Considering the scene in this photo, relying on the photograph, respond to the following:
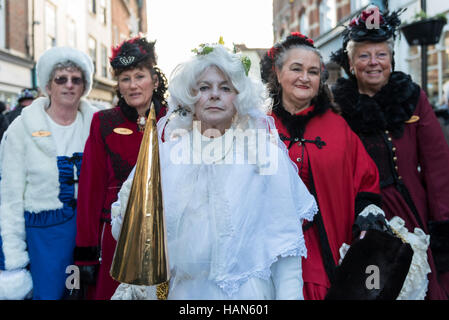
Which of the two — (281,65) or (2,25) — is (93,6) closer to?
(2,25)

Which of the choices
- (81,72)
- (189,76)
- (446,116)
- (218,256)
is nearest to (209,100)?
(189,76)

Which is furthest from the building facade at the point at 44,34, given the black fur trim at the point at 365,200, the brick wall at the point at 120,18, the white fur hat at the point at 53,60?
the black fur trim at the point at 365,200

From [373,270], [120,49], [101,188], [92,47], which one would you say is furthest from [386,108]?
[92,47]

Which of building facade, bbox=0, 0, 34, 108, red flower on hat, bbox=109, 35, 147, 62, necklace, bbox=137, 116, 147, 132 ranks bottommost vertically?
necklace, bbox=137, 116, 147, 132

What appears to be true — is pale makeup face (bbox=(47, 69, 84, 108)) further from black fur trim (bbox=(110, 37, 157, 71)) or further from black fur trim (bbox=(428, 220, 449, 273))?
black fur trim (bbox=(428, 220, 449, 273))

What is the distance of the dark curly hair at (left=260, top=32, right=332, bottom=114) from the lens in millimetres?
2561

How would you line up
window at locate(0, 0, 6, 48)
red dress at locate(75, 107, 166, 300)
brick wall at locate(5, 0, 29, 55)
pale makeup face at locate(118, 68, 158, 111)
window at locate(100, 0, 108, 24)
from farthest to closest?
window at locate(100, 0, 108, 24) < brick wall at locate(5, 0, 29, 55) < window at locate(0, 0, 6, 48) < pale makeup face at locate(118, 68, 158, 111) < red dress at locate(75, 107, 166, 300)

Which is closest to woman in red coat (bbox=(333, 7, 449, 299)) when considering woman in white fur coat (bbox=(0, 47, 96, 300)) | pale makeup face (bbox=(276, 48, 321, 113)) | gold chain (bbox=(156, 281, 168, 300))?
pale makeup face (bbox=(276, 48, 321, 113))

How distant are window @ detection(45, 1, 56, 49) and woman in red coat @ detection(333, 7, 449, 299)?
1377cm

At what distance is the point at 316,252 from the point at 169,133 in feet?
3.35

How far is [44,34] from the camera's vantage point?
1397cm

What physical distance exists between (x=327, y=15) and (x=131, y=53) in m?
15.9

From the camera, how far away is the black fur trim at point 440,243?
99.3 inches

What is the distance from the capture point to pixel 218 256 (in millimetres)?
1720
